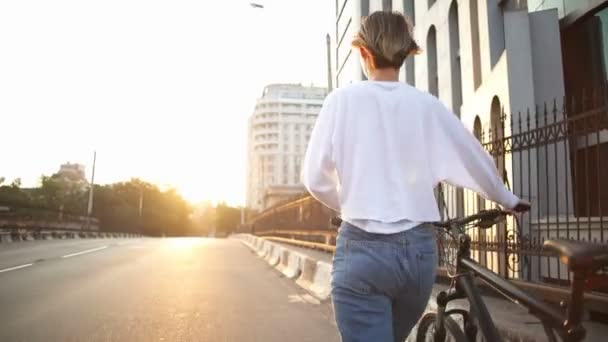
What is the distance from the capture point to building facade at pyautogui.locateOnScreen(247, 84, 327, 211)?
128m

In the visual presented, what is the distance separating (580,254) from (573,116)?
399cm

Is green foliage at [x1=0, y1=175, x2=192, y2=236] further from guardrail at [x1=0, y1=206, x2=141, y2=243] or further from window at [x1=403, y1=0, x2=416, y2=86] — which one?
window at [x1=403, y1=0, x2=416, y2=86]

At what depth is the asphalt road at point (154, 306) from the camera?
550 centimetres

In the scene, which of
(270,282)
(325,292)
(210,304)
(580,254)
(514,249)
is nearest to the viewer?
(580,254)

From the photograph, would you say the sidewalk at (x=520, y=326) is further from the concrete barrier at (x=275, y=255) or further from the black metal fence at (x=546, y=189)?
the concrete barrier at (x=275, y=255)

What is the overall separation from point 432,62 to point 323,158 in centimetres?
1536

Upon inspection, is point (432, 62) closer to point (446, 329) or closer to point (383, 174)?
point (446, 329)

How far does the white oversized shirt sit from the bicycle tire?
0.76 metres

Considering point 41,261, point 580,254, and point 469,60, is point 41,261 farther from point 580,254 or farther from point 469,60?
point 580,254

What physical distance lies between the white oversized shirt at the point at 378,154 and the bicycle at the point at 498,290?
1.08 feet

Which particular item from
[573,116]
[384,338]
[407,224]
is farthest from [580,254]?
[573,116]

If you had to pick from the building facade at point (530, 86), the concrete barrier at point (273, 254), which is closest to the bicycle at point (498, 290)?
the building facade at point (530, 86)

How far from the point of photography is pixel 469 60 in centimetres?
1262

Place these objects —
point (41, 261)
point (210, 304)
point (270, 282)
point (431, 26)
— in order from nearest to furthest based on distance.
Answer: point (210, 304) → point (270, 282) → point (41, 261) → point (431, 26)
